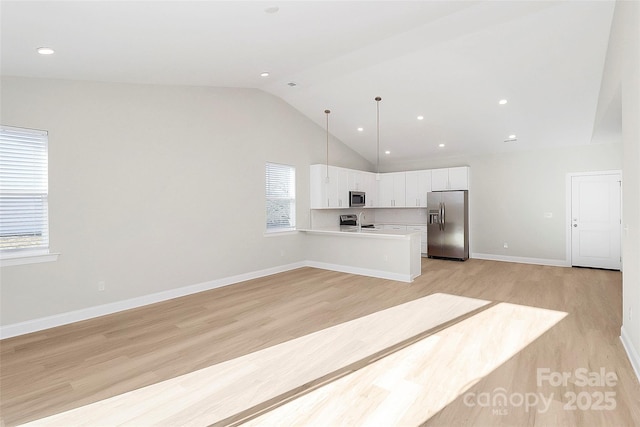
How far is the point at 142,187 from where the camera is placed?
423 centimetres

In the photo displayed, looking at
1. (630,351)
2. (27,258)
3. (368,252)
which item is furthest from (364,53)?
(27,258)

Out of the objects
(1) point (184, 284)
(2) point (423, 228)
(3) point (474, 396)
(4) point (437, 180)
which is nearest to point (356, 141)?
(4) point (437, 180)

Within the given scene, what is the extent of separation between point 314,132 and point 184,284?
420cm

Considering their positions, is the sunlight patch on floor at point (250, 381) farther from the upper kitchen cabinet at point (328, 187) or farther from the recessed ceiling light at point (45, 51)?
the upper kitchen cabinet at point (328, 187)

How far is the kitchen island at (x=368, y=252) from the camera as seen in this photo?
537cm

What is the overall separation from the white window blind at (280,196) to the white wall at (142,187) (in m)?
0.24

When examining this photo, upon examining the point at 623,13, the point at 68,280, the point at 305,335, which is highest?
the point at 623,13

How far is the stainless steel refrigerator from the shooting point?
7.26 meters

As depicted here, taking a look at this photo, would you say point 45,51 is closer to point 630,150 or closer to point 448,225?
point 630,150

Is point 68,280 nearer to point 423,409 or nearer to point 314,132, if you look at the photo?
point 423,409

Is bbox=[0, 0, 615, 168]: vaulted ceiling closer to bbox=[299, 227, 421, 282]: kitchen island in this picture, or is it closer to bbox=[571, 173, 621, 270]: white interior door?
bbox=[571, 173, 621, 270]: white interior door

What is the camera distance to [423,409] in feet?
6.55

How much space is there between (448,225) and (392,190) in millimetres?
1771

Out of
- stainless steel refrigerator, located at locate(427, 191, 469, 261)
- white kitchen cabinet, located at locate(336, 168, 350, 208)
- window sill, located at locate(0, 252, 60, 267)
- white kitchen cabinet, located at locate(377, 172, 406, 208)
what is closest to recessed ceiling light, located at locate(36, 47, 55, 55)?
window sill, located at locate(0, 252, 60, 267)
